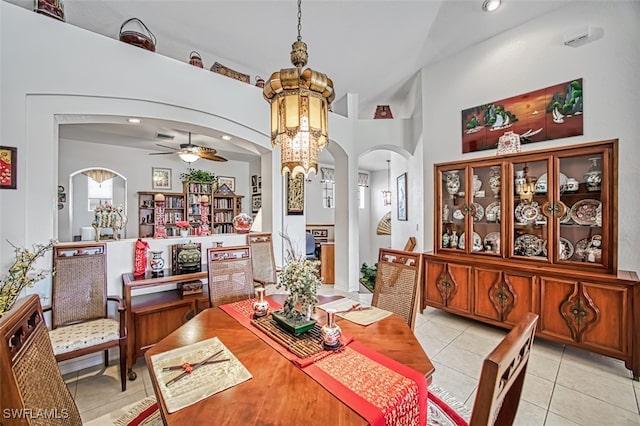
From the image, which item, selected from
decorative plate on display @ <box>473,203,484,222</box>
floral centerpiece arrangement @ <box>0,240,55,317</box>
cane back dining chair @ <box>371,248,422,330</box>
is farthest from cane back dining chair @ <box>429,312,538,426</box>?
decorative plate on display @ <box>473,203,484,222</box>

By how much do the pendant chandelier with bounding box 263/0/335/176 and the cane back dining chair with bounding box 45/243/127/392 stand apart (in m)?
1.94

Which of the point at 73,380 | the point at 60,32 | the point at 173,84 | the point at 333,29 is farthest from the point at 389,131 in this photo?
the point at 73,380

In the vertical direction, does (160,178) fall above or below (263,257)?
above

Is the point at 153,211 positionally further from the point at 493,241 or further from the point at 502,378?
the point at 502,378

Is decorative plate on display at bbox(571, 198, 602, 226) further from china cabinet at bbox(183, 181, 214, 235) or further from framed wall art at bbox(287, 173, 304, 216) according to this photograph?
china cabinet at bbox(183, 181, 214, 235)

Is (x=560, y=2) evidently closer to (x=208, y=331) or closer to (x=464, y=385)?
(x=464, y=385)

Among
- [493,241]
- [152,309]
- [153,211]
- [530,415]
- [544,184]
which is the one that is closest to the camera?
[530,415]

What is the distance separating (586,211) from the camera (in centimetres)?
285

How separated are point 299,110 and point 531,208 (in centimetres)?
295

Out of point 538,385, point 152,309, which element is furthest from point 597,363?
point 152,309

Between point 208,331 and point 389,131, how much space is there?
4405mm

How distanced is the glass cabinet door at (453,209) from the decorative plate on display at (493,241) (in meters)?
0.27

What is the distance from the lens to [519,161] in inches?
125

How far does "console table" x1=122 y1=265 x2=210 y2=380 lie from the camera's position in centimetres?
246
